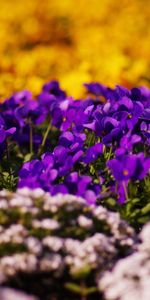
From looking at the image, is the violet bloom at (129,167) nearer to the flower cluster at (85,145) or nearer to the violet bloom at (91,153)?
the flower cluster at (85,145)

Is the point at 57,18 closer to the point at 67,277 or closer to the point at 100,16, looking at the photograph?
the point at 100,16

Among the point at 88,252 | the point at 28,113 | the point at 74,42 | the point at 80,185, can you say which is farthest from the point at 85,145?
the point at 74,42

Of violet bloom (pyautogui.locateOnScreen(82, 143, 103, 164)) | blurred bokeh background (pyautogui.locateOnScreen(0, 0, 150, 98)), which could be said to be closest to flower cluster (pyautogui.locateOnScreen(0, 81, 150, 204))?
violet bloom (pyautogui.locateOnScreen(82, 143, 103, 164))

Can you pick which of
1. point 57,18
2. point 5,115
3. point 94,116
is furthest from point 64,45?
point 94,116

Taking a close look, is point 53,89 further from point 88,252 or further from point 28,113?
point 88,252

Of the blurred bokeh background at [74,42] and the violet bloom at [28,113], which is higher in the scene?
the blurred bokeh background at [74,42]

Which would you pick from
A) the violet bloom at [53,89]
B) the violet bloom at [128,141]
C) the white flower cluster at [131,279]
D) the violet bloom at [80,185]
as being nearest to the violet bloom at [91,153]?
the violet bloom at [128,141]
